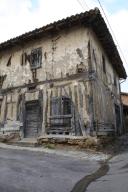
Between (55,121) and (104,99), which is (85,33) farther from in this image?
(55,121)

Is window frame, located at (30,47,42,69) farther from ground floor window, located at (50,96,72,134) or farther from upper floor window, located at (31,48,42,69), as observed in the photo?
ground floor window, located at (50,96,72,134)

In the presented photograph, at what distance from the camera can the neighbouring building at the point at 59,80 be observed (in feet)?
32.6

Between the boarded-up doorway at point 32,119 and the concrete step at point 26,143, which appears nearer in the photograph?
the concrete step at point 26,143

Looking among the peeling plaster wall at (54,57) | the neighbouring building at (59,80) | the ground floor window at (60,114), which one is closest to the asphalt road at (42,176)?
the ground floor window at (60,114)

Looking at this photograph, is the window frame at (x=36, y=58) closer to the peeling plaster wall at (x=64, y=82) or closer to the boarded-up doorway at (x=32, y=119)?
the peeling plaster wall at (x=64, y=82)

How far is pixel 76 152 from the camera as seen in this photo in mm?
8742

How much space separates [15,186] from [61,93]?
22.2 feet

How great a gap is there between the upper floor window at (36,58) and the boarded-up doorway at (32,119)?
6.21ft

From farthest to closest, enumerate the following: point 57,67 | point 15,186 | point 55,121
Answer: point 57,67 < point 55,121 < point 15,186

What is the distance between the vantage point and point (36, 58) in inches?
470

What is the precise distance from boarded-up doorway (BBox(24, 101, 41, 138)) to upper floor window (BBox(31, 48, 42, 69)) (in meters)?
1.89

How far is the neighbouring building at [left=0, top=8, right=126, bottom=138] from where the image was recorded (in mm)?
9930

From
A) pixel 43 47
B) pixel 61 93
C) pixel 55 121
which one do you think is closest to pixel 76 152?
pixel 55 121

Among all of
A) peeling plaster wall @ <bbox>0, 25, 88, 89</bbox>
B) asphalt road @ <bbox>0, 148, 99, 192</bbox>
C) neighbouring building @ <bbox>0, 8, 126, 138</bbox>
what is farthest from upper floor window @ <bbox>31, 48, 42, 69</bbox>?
asphalt road @ <bbox>0, 148, 99, 192</bbox>
